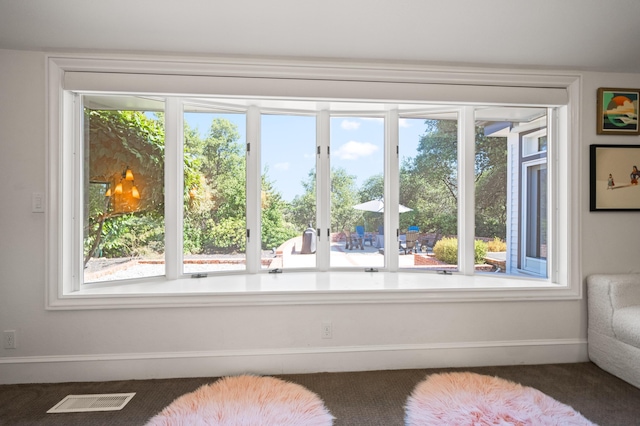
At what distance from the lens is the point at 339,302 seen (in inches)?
97.2

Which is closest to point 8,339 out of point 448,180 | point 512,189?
point 448,180

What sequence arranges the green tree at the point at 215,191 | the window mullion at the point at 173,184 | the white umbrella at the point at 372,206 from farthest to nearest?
the white umbrella at the point at 372,206 → the green tree at the point at 215,191 → the window mullion at the point at 173,184

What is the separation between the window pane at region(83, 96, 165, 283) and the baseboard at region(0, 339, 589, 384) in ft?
1.99

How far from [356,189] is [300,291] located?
1.08 m

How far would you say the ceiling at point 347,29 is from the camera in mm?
1852

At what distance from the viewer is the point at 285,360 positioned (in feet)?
7.97

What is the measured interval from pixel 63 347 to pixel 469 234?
10.1ft

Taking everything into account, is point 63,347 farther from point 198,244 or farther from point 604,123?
point 604,123

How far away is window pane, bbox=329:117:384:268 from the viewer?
3064 mm

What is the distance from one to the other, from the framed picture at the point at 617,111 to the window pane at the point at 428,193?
3.30 ft

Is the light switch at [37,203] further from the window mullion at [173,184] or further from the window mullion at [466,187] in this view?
the window mullion at [466,187]

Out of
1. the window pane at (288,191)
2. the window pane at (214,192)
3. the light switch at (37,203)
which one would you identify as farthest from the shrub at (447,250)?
the light switch at (37,203)

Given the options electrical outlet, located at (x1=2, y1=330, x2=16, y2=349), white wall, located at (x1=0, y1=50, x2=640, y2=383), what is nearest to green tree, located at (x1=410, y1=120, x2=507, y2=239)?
white wall, located at (x1=0, y1=50, x2=640, y2=383)

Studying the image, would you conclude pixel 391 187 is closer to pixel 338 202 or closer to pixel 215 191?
pixel 338 202
